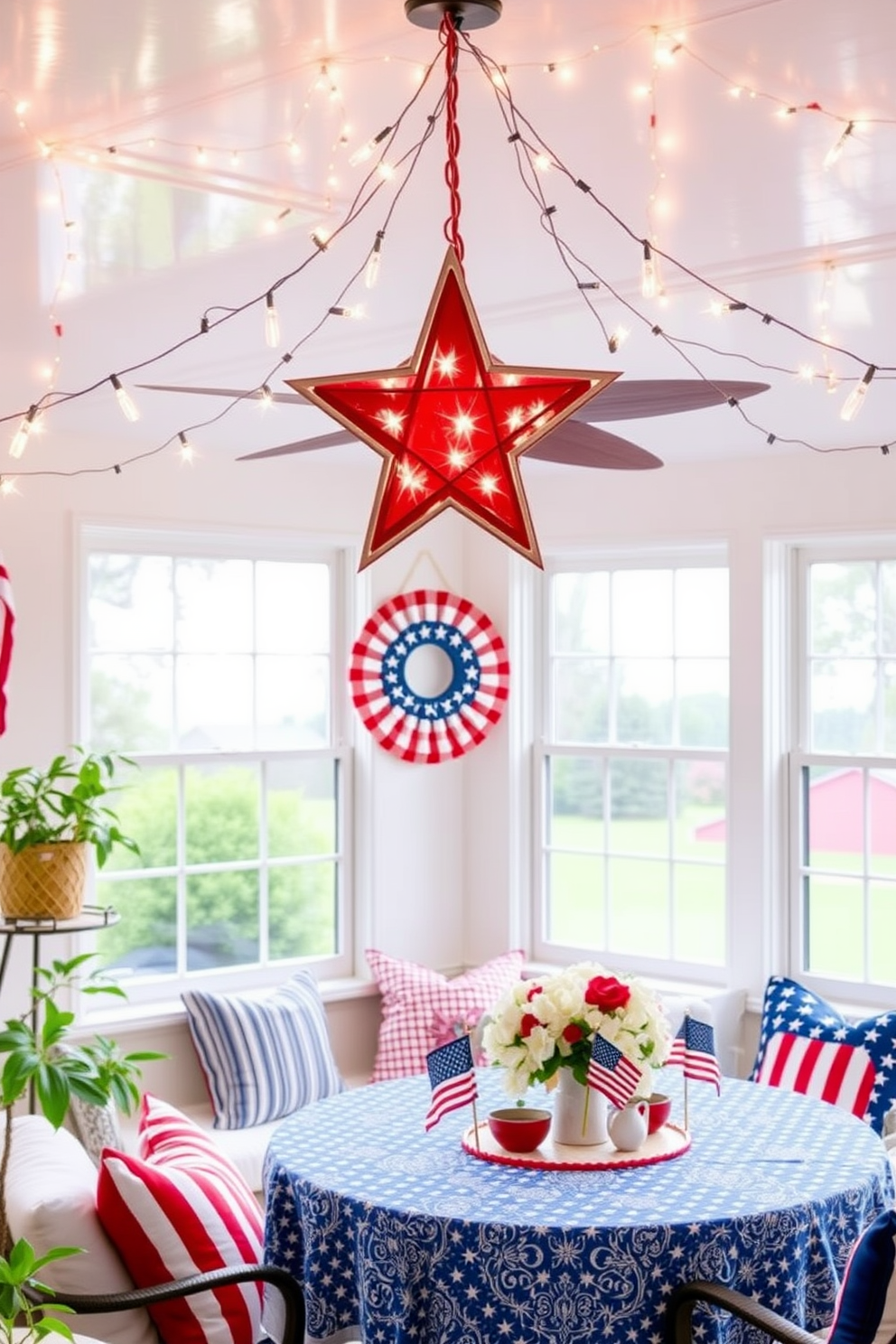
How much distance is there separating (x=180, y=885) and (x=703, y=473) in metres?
2.11

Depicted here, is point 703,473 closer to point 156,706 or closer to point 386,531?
point 156,706

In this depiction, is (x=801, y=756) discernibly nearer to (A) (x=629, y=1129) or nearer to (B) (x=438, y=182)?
(A) (x=629, y=1129)

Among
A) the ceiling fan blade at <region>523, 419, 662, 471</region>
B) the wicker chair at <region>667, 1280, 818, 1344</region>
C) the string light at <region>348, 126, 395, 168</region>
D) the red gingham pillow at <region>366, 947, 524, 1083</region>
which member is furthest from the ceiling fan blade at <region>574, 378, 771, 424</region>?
the red gingham pillow at <region>366, 947, 524, 1083</region>

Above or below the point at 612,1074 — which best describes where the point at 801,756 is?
above

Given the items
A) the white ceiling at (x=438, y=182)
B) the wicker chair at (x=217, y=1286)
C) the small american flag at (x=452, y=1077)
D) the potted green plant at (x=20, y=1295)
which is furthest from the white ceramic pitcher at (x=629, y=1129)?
the white ceiling at (x=438, y=182)

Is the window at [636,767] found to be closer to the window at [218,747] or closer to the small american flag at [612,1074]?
the window at [218,747]

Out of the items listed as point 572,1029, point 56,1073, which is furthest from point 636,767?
point 56,1073

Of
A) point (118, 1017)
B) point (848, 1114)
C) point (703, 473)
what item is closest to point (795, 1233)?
point (848, 1114)

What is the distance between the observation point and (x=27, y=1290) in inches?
110

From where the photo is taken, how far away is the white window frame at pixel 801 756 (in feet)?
15.1

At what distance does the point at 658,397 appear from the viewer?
2.43 metres

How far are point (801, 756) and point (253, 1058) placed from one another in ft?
6.30

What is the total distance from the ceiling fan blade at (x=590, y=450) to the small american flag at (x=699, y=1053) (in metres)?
1.29

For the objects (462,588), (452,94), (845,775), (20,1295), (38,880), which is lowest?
(20,1295)
